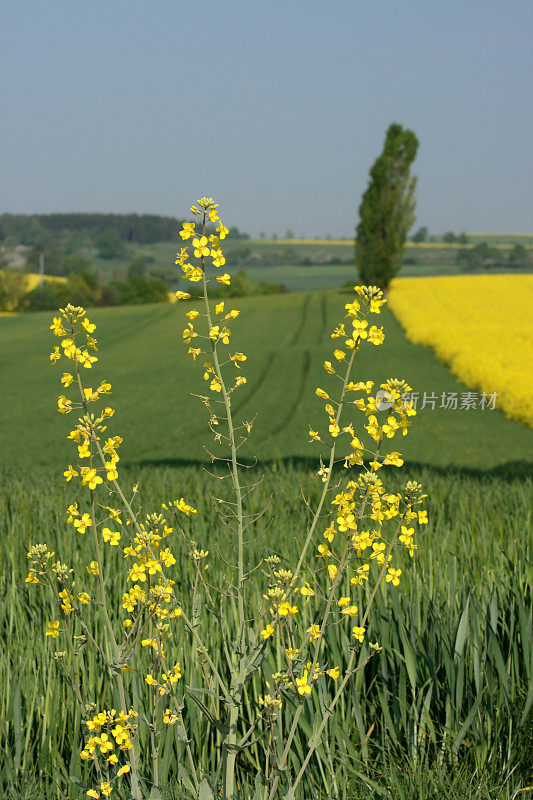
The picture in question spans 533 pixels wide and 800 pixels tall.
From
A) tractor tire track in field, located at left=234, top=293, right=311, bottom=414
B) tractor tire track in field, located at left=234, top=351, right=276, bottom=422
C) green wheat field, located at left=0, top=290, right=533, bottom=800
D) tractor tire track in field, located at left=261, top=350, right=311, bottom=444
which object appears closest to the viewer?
green wheat field, located at left=0, top=290, right=533, bottom=800

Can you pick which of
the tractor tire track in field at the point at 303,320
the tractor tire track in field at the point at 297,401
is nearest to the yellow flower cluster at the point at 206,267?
the tractor tire track in field at the point at 297,401

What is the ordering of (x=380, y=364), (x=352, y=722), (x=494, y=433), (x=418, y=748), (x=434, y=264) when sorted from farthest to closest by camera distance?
(x=434, y=264)
(x=380, y=364)
(x=494, y=433)
(x=352, y=722)
(x=418, y=748)

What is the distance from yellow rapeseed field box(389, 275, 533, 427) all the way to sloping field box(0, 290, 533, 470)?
0.61 meters

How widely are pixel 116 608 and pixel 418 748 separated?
145cm

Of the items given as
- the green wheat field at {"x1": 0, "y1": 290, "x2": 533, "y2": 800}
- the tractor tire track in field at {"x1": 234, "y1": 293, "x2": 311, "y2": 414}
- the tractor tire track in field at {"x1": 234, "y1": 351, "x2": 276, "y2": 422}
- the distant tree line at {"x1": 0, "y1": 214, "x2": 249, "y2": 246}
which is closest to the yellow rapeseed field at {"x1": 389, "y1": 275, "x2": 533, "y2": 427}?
the tractor tire track in field at {"x1": 234, "y1": 293, "x2": 311, "y2": 414}

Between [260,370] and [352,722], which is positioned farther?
[260,370]

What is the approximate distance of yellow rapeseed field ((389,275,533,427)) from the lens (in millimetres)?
18359

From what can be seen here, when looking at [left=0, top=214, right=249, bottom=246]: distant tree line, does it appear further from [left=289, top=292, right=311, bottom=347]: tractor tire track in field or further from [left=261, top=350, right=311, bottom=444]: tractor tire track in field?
[left=261, top=350, right=311, bottom=444]: tractor tire track in field

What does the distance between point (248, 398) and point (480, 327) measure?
1179cm

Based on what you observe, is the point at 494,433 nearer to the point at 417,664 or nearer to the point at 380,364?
the point at 380,364

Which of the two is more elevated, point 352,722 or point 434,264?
point 434,264

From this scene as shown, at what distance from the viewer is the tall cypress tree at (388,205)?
1305 inches

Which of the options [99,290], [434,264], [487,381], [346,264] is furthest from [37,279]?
[487,381]

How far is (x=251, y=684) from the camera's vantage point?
2.71 metres
